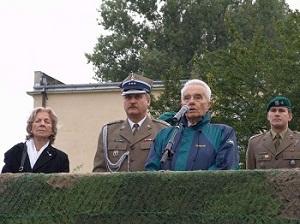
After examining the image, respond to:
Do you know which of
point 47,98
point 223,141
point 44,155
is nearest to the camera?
point 223,141

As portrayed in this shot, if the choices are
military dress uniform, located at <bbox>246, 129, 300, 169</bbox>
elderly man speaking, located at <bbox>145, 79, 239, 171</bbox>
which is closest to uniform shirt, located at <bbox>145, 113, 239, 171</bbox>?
elderly man speaking, located at <bbox>145, 79, 239, 171</bbox>

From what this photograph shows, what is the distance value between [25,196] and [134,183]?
0.53m

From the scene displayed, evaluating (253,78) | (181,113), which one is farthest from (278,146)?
(253,78)

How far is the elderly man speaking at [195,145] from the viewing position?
13.3 ft

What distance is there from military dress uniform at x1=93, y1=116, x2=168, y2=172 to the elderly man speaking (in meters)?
0.59

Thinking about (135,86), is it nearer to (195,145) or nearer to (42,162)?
(42,162)

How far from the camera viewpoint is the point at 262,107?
639 inches

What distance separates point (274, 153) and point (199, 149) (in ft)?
5.97

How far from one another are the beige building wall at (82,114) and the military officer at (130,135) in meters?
23.9

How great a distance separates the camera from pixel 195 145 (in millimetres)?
4137

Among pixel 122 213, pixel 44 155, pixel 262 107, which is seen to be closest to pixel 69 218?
pixel 122 213

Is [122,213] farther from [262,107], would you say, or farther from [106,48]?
[106,48]

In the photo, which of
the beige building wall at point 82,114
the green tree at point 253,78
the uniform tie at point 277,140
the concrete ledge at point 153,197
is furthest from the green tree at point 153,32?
the concrete ledge at point 153,197

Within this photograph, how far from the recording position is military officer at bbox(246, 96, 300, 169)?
18.6ft
